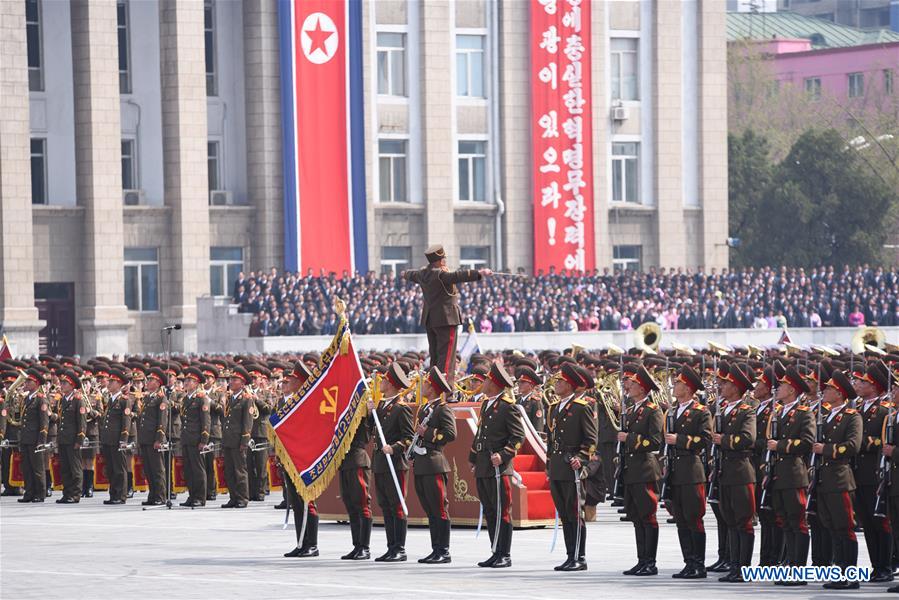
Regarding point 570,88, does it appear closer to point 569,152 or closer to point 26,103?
point 569,152

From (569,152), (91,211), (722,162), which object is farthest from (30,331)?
(722,162)

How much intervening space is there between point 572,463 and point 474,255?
129 feet

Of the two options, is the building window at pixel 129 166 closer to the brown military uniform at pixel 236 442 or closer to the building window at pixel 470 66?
the building window at pixel 470 66

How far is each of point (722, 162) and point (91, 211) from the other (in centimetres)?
2032

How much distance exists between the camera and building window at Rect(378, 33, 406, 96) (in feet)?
173

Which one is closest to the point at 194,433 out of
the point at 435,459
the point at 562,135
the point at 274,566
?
the point at 274,566

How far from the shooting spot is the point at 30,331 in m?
46.9

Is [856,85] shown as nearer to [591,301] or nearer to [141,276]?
[591,301]

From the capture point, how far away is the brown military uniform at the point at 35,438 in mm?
24109

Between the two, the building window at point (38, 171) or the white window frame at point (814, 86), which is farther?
the white window frame at point (814, 86)

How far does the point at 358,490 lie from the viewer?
16.5m

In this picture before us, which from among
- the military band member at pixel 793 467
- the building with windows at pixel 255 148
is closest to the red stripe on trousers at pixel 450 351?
the military band member at pixel 793 467

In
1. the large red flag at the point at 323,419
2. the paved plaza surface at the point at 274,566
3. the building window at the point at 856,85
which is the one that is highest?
the building window at the point at 856,85

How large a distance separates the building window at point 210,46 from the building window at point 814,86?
39.4 metres
